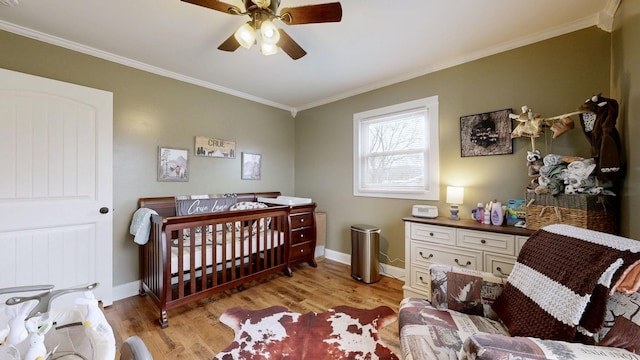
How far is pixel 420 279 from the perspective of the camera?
2.34 m

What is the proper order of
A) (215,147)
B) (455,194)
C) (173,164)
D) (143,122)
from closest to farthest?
(455,194), (143,122), (173,164), (215,147)

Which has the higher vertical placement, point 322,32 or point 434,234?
point 322,32

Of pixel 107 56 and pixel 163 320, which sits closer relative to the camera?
pixel 163 320

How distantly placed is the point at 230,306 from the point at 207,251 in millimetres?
559

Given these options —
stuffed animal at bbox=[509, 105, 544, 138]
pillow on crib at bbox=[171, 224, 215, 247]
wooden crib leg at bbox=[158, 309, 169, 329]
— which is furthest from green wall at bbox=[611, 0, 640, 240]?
wooden crib leg at bbox=[158, 309, 169, 329]

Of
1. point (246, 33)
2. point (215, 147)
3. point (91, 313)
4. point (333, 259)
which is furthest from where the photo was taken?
point (333, 259)

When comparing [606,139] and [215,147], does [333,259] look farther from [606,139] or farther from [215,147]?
[606,139]

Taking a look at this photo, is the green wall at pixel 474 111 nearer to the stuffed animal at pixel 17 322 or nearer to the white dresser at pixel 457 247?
the white dresser at pixel 457 247

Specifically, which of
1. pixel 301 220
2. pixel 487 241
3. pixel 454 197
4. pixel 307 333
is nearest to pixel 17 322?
pixel 307 333

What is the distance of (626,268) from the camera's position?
2.84 ft

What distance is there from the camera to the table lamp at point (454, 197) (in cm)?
238

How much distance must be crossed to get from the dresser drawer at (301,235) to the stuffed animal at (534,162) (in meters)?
2.38

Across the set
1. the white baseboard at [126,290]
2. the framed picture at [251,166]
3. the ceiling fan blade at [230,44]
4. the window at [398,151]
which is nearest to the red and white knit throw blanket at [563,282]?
the window at [398,151]

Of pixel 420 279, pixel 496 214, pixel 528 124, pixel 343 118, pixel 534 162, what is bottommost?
pixel 420 279
